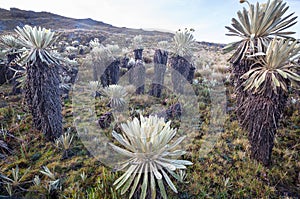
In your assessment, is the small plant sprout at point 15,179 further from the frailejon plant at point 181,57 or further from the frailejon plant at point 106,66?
the frailejon plant at point 181,57

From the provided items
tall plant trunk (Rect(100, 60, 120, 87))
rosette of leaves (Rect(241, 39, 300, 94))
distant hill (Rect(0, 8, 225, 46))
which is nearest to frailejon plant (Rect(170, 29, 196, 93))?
tall plant trunk (Rect(100, 60, 120, 87))

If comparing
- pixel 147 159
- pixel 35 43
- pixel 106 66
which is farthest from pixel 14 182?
pixel 106 66

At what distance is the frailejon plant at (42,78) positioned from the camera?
10.9 feet

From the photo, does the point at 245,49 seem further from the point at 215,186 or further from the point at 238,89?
the point at 215,186

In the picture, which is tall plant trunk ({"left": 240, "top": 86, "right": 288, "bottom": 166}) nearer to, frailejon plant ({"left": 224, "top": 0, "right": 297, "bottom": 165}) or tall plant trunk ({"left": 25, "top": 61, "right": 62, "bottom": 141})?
frailejon plant ({"left": 224, "top": 0, "right": 297, "bottom": 165})

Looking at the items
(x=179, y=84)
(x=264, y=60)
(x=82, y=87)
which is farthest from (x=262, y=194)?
(x=82, y=87)

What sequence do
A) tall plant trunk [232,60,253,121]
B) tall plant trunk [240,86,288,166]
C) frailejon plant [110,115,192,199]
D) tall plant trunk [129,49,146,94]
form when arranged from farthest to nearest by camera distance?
tall plant trunk [129,49,146,94] < tall plant trunk [232,60,253,121] < tall plant trunk [240,86,288,166] < frailejon plant [110,115,192,199]

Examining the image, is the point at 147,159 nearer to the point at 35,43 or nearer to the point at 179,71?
the point at 35,43

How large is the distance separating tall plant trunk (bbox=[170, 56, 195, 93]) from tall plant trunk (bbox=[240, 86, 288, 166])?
312cm

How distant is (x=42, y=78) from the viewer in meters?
3.43

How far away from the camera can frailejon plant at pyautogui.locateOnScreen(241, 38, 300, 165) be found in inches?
110

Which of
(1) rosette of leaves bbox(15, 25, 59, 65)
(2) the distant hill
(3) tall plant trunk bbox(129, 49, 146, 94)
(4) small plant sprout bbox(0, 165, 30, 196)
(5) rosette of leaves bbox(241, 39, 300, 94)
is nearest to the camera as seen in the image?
(4) small plant sprout bbox(0, 165, 30, 196)

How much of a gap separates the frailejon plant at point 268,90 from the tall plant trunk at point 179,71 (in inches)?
121

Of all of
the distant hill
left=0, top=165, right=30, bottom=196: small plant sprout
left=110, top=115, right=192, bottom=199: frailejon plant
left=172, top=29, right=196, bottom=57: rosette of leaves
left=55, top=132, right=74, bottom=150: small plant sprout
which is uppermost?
the distant hill
